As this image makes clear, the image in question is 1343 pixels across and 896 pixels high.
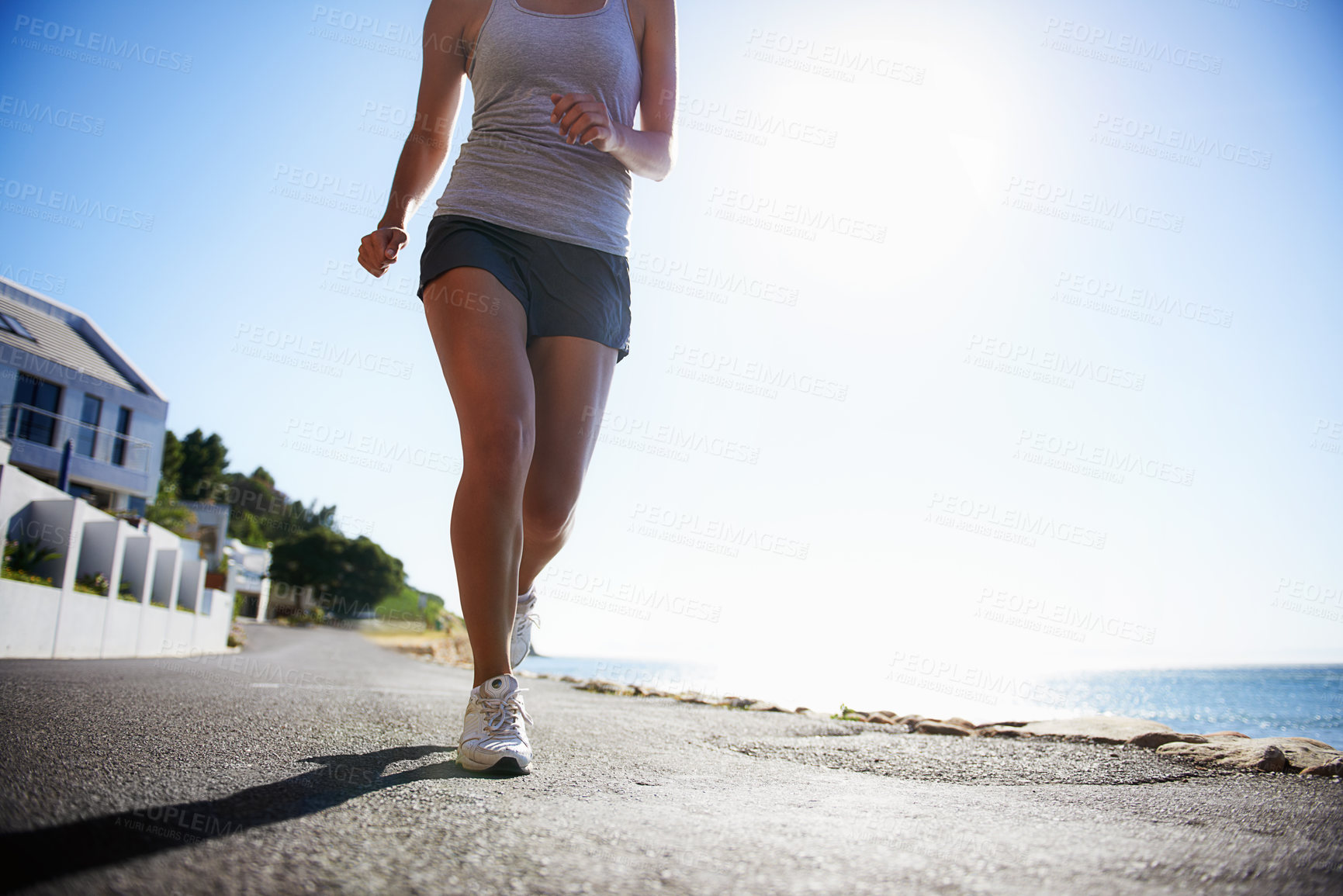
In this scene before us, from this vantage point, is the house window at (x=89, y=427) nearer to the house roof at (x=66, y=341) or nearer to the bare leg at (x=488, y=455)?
the house roof at (x=66, y=341)

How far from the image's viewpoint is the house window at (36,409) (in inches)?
782

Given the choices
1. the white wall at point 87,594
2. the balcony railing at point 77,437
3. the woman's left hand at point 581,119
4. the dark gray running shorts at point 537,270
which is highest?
the balcony railing at point 77,437

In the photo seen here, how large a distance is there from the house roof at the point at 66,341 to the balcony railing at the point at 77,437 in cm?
149

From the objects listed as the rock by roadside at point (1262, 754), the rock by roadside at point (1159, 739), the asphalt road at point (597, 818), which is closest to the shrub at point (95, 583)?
the asphalt road at point (597, 818)

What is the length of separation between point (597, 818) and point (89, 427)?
1038 inches

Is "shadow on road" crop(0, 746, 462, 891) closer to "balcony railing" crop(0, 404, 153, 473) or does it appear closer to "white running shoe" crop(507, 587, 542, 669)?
"white running shoe" crop(507, 587, 542, 669)

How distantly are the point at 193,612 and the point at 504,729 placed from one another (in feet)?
64.4

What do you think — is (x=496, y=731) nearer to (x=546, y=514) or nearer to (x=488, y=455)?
(x=488, y=455)

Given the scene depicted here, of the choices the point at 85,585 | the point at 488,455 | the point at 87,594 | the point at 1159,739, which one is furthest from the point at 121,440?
the point at 1159,739

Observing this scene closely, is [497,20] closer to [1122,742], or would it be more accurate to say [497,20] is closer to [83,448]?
[1122,742]

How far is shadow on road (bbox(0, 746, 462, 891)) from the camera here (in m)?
0.84

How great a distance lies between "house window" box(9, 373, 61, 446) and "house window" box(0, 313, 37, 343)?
117 centimetres

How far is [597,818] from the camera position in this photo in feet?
4.04

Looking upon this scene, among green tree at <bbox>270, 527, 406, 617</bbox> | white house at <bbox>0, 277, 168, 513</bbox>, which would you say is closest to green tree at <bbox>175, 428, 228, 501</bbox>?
green tree at <bbox>270, 527, 406, 617</bbox>
